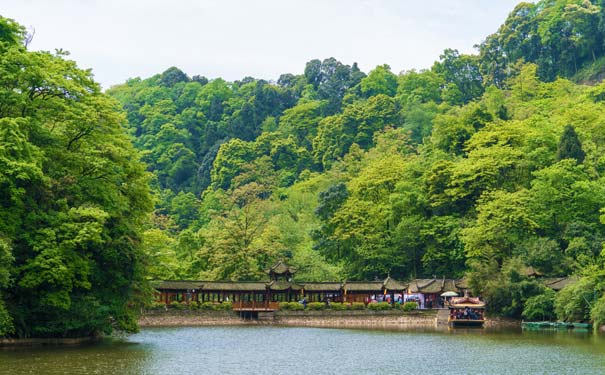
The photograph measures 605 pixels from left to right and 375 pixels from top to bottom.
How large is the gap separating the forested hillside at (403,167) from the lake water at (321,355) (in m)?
11.1

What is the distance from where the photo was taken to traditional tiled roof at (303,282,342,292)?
225ft

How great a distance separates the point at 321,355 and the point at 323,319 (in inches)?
1067

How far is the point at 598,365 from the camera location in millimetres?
30906

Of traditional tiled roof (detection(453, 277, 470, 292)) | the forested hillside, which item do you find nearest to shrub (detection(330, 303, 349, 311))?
the forested hillside

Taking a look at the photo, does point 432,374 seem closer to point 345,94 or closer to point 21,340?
point 21,340

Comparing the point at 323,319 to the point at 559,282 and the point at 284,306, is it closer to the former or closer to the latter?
the point at 284,306

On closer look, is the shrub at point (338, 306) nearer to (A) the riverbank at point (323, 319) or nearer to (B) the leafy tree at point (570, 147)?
(A) the riverbank at point (323, 319)

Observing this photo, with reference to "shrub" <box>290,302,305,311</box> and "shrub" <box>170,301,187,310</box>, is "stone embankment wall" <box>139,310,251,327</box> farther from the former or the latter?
"shrub" <box>290,302,305,311</box>

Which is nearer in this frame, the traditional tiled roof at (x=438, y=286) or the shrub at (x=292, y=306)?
the shrub at (x=292, y=306)

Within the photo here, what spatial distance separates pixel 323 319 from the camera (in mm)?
62719

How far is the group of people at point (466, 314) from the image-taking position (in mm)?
58844

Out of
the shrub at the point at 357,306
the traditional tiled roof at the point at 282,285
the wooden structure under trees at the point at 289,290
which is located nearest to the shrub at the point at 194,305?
the wooden structure under trees at the point at 289,290

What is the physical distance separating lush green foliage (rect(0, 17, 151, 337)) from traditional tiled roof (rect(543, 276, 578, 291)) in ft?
105

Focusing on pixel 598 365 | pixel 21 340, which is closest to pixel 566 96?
pixel 598 365
